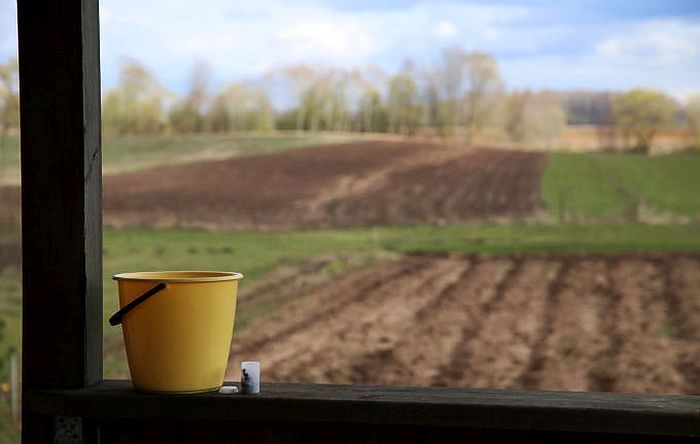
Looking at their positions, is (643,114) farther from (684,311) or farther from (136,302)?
(136,302)

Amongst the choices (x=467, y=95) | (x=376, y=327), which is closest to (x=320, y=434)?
(x=376, y=327)

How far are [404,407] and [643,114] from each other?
9.60 metres

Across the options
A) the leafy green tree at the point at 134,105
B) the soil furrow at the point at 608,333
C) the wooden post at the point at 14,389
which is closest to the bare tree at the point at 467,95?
the soil furrow at the point at 608,333

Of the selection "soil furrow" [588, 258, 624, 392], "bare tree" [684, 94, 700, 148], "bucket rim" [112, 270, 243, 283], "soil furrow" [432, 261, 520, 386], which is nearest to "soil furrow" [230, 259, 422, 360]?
"soil furrow" [432, 261, 520, 386]

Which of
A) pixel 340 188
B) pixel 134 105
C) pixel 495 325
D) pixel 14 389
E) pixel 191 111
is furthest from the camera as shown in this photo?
pixel 340 188

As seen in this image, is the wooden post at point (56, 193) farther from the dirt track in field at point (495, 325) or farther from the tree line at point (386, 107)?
the tree line at point (386, 107)

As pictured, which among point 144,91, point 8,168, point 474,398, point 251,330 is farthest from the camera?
point 144,91

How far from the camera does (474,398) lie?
2.97 ft

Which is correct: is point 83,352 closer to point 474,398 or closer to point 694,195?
point 474,398

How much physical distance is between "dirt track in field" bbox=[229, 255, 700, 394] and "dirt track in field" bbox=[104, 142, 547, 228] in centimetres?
66

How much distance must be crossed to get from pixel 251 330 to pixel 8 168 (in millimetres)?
2824

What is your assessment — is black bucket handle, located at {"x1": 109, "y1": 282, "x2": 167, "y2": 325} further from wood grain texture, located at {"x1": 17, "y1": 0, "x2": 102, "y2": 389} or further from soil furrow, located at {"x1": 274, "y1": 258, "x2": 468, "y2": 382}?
soil furrow, located at {"x1": 274, "y1": 258, "x2": 468, "y2": 382}

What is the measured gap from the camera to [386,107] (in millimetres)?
10086

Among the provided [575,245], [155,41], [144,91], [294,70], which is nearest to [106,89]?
[144,91]
